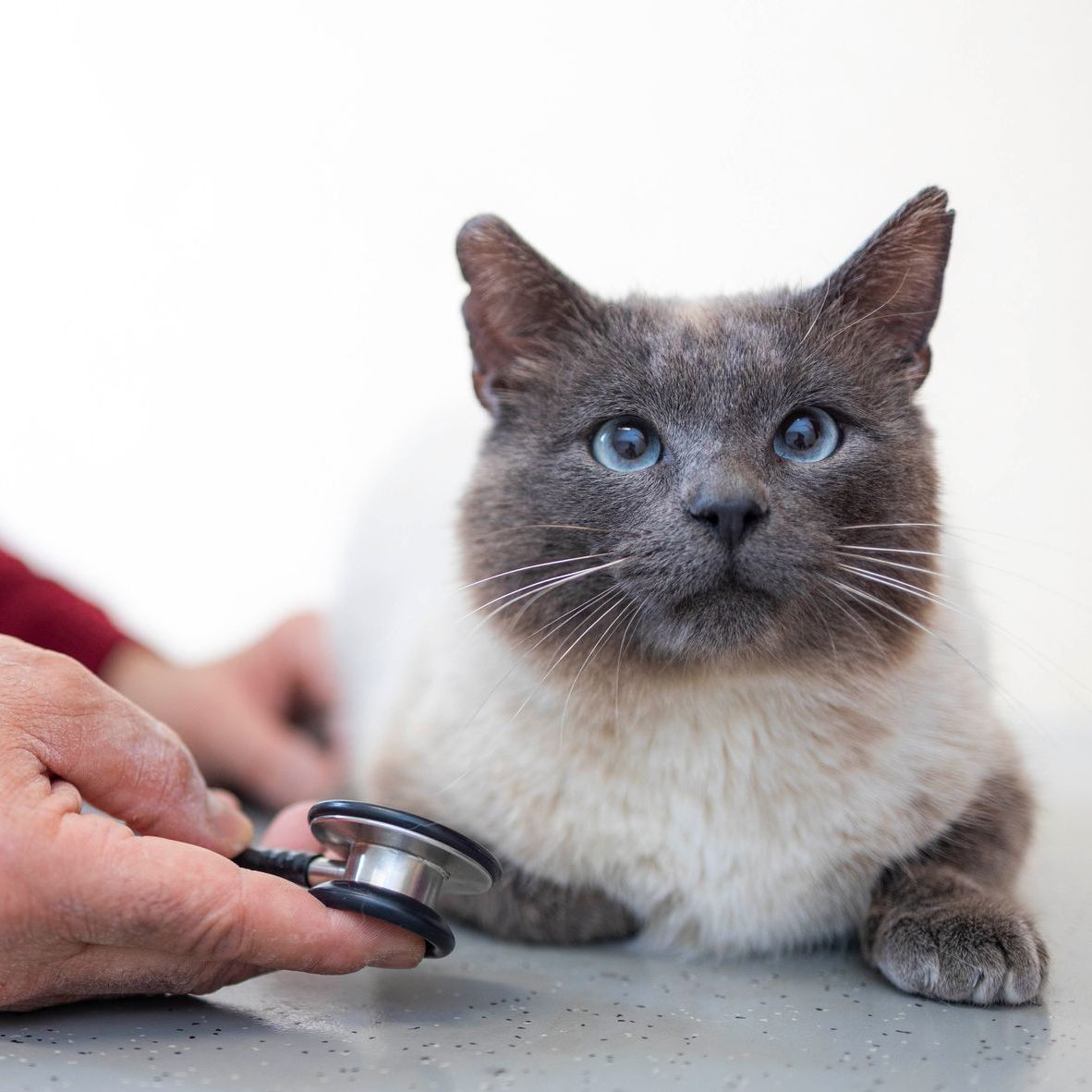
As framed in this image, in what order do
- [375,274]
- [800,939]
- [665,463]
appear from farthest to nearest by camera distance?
[375,274], [800,939], [665,463]

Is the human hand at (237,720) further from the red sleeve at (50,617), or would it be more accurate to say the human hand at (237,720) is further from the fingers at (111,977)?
the fingers at (111,977)

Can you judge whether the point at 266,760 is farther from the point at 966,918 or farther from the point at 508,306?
the point at 966,918

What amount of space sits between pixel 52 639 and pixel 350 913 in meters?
1.25

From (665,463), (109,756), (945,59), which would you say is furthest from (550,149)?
(109,756)

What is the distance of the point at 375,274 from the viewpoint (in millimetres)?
2014

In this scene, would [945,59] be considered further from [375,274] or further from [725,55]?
[375,274]

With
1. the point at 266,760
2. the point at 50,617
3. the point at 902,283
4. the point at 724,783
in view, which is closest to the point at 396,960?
the point at 724,783

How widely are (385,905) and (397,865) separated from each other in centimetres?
5

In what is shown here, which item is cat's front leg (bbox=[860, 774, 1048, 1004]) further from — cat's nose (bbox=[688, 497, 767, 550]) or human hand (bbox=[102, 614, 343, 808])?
human hand (bbox=[102, 614, 343, 808])

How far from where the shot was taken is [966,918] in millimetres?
1226

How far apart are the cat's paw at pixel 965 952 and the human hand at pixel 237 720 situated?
1081 millimetres

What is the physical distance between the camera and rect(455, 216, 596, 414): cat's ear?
1.38 metres

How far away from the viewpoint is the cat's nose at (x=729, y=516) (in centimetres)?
112

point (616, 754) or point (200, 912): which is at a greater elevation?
point (616, 754)
